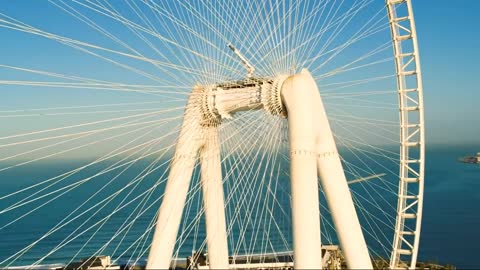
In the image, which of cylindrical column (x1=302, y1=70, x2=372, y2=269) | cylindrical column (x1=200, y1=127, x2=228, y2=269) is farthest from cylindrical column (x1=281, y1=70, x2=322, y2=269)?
cylindrical column (x1=200, y1=127, x2=228, y2=269)

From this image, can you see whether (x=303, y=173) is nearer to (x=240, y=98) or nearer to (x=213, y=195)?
(x=240, y=98)

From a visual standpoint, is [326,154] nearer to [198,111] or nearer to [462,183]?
[198,111]

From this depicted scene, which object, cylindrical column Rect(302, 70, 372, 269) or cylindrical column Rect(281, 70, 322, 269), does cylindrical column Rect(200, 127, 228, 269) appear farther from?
cylindrical column Rect(302, 70, 372, 269)

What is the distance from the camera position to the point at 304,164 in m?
13.2

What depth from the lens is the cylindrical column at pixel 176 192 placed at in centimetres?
1496

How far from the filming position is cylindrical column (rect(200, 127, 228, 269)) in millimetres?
16234

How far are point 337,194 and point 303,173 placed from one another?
4.16 feet

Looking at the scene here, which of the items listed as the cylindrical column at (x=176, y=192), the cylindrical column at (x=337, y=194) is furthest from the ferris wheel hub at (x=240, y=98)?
the cylindrical column at (x=337, y=194)

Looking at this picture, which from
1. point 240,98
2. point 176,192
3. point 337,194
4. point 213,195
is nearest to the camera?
point 337,194

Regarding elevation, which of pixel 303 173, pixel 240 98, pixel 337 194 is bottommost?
pixel 337 194

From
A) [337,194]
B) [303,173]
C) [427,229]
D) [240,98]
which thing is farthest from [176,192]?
[427,229]

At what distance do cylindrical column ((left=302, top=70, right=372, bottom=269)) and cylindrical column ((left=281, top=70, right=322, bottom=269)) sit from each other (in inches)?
11.3

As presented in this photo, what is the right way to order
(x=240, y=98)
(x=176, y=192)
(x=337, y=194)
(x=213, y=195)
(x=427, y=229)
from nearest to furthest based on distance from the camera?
(x=337, y=194) < (x=176, y=192) < (x=240, y=98) < (x=213, y=195) < (x=427, y=229)

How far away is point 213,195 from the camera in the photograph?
16250mm
